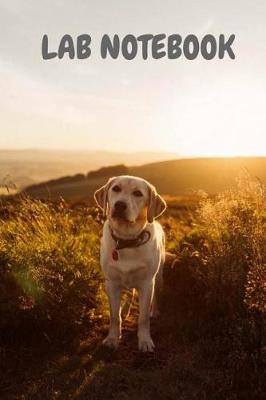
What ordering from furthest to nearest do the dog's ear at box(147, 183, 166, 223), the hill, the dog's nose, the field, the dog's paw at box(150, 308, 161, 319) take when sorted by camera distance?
the hill
the dog's paw at box(150, 308, 161, 319)
the dog's ear at box(147, 183, 166, 223)
the dog's nose
the field

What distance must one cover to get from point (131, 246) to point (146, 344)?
1184mm

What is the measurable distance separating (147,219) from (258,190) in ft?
6.65

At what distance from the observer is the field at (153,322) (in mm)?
5348

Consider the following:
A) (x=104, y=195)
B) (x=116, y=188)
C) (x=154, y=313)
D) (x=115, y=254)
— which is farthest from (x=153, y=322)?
(x=116, y=188)

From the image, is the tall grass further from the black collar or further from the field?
the black collar

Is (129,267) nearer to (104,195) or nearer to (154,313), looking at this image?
(104,195)

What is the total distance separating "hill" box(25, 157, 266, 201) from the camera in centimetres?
4500

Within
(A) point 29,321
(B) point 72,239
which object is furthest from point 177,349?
(B) point 72,239

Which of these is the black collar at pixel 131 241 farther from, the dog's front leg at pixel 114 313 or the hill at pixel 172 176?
the hill at pixel 172 176

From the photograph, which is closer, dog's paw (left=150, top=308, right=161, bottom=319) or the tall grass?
the tall grass

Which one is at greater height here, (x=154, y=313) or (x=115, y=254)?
(x=115, y=254)

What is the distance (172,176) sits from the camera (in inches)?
2137

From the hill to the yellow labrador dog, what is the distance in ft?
112

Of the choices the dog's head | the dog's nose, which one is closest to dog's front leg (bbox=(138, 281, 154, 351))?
the dog's head
